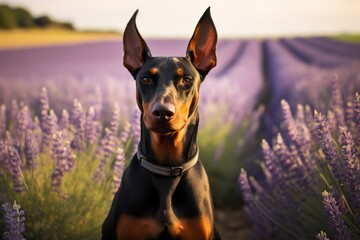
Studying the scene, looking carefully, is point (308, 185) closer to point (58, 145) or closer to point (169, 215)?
point (169, 215)

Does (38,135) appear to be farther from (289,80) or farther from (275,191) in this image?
(289,80)

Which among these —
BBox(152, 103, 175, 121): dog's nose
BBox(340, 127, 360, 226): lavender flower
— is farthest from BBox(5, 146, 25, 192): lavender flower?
BBox(340, 127, 360, 226): lavender flower

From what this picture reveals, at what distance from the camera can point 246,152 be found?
509 centimetres

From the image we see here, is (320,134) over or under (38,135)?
over

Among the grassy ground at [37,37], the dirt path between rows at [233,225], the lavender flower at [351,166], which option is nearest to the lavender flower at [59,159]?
the lavender flower at [351,166]

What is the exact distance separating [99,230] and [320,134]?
147 cm

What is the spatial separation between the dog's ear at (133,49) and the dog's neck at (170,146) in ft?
1.14

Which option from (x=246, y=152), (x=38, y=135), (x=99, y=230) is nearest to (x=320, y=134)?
(x=99, y=230)

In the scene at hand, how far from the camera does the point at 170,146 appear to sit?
206 cm

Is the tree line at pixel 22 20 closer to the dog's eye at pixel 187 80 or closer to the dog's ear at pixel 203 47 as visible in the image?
the dog's ear at pixel 203 47

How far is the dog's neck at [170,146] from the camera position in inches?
80.5

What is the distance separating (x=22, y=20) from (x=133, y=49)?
750cm

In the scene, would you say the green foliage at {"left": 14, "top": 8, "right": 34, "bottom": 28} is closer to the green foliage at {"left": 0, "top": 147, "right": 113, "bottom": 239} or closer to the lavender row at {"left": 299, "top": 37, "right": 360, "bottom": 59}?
the lavender row at {"left": 299, "top": 37, "right": 360, "bottom": 59}

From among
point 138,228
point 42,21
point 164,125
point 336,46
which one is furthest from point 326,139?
point 42,21
